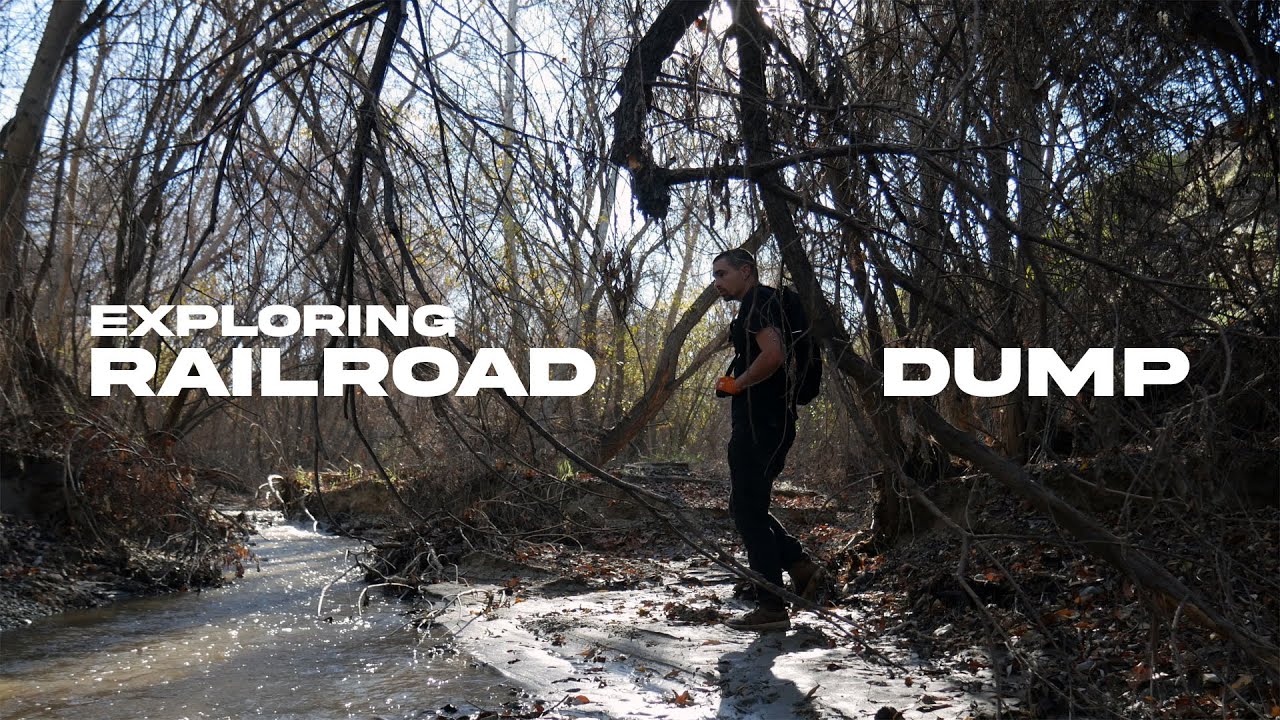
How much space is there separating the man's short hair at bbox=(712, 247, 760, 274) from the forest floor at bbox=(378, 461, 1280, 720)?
43.2 inches

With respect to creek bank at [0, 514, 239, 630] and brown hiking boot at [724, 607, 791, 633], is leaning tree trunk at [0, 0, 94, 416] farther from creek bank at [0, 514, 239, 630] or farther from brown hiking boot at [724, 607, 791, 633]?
brown hiking boot at [724, 607, 791, 633]

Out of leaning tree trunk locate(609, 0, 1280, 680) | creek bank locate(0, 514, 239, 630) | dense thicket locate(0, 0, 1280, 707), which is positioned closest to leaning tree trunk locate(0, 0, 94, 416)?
creek bank locate(0, 514, 239, 630)

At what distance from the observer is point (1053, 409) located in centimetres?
429

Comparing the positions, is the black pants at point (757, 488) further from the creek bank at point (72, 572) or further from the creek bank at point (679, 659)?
the creek bank at point (72, 572)

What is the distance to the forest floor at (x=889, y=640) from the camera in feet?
13.1

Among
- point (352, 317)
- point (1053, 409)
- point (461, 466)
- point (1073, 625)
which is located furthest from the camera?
point (461, 466)

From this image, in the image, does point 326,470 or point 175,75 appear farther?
point 326,470

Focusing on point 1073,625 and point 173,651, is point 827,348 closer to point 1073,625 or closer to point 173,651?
point 1073,625

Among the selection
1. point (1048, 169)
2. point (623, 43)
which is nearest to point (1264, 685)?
point (1048, 169)

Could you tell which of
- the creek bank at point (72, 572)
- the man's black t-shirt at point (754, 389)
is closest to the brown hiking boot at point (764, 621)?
the man's black t-shirt at point (754, 389)

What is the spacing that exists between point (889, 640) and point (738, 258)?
202cm

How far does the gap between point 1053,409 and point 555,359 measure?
193 centimetres

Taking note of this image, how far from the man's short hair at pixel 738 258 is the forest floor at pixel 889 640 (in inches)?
43.2

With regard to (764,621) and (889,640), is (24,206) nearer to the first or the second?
(764,621)
